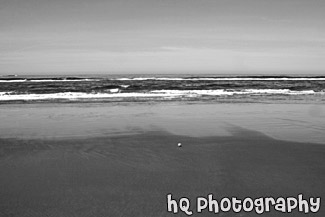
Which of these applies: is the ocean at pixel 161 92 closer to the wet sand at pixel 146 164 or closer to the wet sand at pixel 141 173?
the wet sand at pixel 146 164

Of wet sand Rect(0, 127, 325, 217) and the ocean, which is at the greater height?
the ocean

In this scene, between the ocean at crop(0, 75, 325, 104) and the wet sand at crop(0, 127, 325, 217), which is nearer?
the wet sand at crop(0, 127, 325, 217)

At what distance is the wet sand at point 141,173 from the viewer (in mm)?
3916

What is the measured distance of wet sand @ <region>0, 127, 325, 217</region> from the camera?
3.92 m

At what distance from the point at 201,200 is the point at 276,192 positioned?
42.1 inches

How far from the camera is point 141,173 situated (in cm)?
498

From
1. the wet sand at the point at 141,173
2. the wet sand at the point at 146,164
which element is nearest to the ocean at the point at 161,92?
the wet sand at the point at 146,164

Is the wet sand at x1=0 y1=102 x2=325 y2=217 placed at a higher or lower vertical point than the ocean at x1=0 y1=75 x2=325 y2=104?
lower

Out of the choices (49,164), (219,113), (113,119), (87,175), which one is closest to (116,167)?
(87,175)

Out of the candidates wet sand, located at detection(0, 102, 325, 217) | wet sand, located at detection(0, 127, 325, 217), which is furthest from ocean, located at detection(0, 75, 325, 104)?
wet sand, located at detection(0, 127, 325, 217)

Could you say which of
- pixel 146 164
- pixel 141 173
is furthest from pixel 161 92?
pixel 141 173

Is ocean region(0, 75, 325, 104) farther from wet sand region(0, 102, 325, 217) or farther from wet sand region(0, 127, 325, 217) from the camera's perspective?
wet sand region(0, 127, 325, 217)

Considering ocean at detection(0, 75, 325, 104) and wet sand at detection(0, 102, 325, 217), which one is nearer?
wet sand at detection(0, 102, 325, 217)

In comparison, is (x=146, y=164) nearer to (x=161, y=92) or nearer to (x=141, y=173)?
(x=141, y=173)
